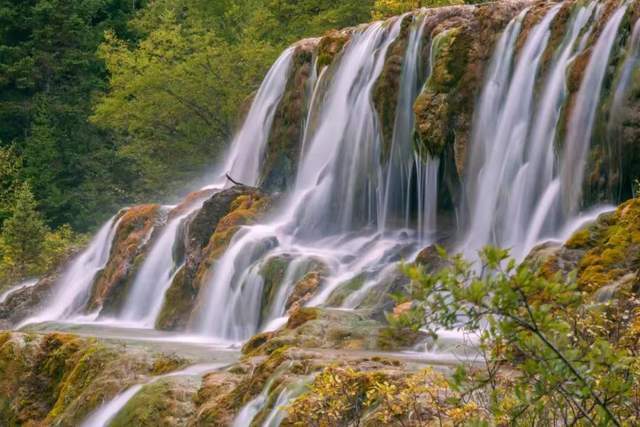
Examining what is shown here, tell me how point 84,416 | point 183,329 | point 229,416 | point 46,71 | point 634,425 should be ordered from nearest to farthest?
point 634,425 → point 229,416 → point 84,416 → point 183,329 → point 46,71

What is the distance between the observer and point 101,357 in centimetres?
1329

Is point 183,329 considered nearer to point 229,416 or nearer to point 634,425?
point 229,416

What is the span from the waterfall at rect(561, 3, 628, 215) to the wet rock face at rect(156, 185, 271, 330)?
6601 millimetres

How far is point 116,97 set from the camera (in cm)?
3491

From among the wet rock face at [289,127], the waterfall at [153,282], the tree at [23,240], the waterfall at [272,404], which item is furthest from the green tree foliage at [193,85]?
the waterfall at [272,404]

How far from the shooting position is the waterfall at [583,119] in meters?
15.2

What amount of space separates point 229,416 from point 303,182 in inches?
476

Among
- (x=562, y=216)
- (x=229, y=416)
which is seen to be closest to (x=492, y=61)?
(x=562, y=216)

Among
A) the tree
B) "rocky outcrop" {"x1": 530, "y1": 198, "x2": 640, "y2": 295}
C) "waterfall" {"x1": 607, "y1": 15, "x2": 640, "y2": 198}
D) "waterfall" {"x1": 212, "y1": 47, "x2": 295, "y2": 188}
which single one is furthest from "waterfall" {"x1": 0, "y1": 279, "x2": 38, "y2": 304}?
"rocky outcrop" {"x1": 530, "y1": 198, "x2": 640, "y2": 295}

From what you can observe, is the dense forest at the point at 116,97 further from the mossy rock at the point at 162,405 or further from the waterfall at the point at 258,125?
the mossy rock at the point at 162,405

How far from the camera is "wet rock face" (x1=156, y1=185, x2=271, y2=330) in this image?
20078mm

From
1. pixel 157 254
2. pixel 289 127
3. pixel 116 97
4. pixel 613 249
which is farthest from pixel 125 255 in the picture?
pixel 613 249

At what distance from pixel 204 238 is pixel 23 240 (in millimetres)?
9961

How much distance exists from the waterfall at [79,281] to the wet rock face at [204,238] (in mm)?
3786
